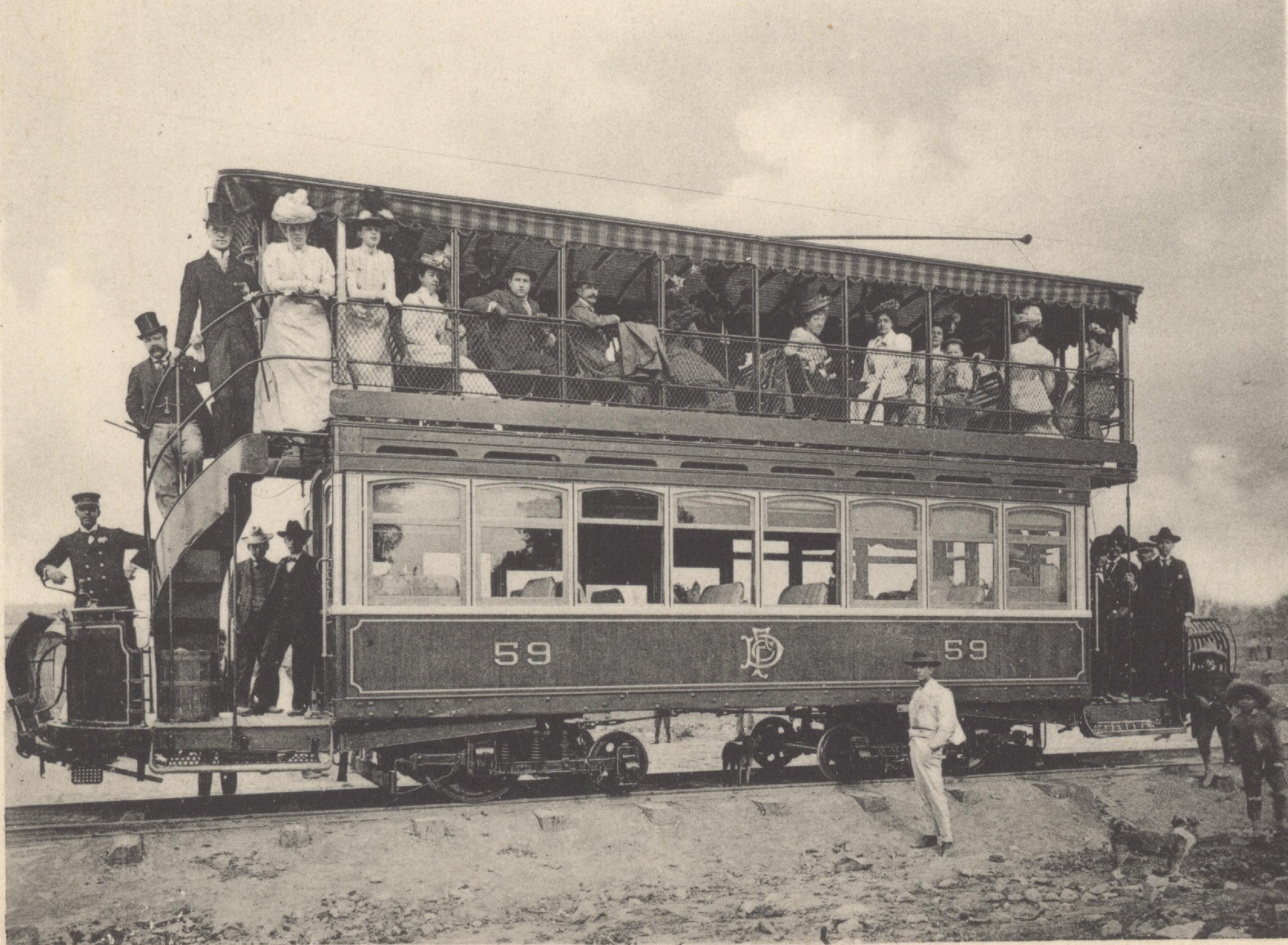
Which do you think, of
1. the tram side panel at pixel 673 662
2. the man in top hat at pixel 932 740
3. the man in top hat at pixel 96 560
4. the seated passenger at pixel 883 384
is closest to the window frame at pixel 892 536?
the tram side panel at pixel 673 662

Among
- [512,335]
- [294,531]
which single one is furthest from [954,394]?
[294,531]

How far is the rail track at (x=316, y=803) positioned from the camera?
27.2 feet

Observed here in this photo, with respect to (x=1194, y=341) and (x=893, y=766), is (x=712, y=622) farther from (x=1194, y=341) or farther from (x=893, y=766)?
(x=1194, y=341)

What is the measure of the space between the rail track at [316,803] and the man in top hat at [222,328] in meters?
2.83

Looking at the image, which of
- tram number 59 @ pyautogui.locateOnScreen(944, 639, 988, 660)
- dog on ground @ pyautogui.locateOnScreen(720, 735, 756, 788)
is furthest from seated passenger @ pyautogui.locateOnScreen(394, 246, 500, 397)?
tram number 59 @ pyautogui.locateOnScreen(944, 639, 988, 660)

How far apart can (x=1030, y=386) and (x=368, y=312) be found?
21.2 feet

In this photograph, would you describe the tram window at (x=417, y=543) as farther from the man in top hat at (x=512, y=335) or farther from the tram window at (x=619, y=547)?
the man in top hat at (x=512, y=335)

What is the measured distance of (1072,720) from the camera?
11.6m

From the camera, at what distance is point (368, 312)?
9516mm

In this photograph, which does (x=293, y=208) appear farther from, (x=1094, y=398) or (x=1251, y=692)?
(x=1251, y=692)

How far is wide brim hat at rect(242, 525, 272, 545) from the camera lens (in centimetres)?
1016

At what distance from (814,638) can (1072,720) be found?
2.96m

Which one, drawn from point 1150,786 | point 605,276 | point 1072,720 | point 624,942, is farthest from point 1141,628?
point 624,942

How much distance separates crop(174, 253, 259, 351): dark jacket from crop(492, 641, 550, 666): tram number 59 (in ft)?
11.0
